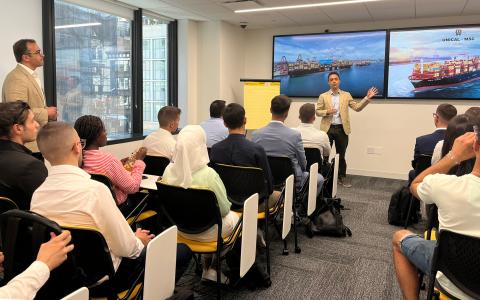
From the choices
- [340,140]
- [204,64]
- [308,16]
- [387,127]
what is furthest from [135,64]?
[387,127]

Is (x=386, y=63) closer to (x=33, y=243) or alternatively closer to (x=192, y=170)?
(x=192, y=170)

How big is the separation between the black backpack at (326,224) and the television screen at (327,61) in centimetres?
310

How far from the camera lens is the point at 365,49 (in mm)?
6098

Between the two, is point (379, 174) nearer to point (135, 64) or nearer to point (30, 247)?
point (135, 64)

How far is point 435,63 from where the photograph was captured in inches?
224

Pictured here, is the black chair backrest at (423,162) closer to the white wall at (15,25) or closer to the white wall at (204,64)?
the white wall at (204,64)

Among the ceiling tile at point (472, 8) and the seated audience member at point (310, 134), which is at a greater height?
the ceiling tile at point (472, 8)

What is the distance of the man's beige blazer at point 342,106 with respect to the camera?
577cm

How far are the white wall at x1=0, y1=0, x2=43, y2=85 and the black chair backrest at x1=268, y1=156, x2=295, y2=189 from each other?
9.10 ft

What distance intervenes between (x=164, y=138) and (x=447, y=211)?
2.29 m

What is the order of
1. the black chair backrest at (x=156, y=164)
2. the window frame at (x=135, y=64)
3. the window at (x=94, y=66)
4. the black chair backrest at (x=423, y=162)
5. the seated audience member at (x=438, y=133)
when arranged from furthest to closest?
the window at (x=94, y=66), the window frame at (x=135, y=64), the seated audience member at (x=438, y=133), the black chair backrest at (x=423, y=162), the black chair backrest at (x=156, y=164)

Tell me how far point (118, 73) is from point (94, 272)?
454cm

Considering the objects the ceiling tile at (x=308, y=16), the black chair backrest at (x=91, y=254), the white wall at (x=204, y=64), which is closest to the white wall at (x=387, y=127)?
the ceiling tile at (x=308, y=16)

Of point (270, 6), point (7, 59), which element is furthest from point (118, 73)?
point (270, 6)
